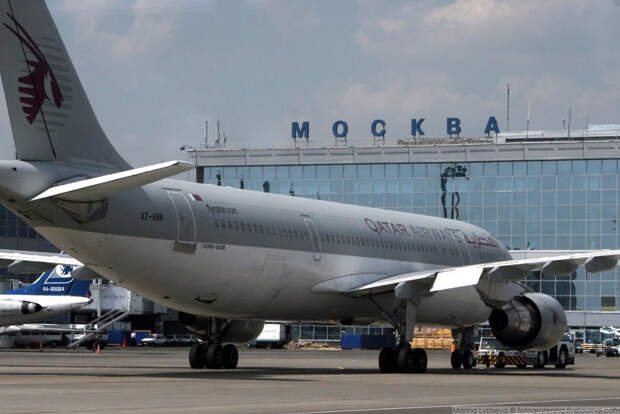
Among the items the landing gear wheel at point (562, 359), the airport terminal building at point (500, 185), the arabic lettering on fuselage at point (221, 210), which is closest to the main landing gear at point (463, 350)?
the landing gear wheel at point (562, 359)

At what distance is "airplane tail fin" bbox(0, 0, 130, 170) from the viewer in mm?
25703

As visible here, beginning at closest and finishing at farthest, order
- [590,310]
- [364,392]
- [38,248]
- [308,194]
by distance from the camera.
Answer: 1. [364,392]
2. [590,310]
3. [308,194]
4. [38,248]

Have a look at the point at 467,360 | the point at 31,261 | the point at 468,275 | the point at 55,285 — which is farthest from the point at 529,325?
the point at 55,285

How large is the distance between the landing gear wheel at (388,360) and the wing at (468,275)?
5.76 feet

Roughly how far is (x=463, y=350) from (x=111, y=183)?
60.1 ft

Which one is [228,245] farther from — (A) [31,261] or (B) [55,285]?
(B) [55,285]

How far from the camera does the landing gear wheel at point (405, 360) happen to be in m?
33.8

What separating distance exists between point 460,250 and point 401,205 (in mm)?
59551

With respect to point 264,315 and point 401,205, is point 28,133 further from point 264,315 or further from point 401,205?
point 401,205

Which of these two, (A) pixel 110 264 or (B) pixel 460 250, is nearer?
(A) pixel 110 264

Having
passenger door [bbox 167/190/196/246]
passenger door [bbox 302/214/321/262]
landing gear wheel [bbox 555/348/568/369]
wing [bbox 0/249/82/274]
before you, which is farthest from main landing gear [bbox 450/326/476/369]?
wing [bbox 0/249/82/274]

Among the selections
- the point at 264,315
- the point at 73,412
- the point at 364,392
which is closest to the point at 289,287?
the point at 264,315

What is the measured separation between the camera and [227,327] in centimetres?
3419

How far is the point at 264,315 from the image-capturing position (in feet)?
109
